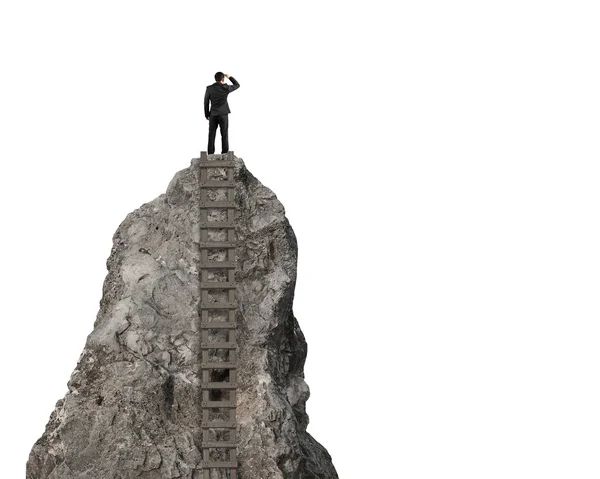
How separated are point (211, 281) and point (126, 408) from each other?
197cm

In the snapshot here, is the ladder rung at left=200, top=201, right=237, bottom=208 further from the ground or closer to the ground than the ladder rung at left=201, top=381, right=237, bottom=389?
further from the ground

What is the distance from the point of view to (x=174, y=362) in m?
19.1

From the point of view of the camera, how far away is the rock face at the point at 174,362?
1867 cm

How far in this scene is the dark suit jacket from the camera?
19906 millimetres

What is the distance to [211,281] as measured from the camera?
19.4 meters

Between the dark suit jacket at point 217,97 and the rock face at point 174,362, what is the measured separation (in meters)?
0.65

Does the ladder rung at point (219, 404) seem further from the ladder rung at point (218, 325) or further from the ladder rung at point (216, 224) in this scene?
the ladder rung at point (216, 224)

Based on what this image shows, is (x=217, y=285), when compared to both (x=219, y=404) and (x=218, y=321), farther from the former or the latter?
(x=219, y=404)

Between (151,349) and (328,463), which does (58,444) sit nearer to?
(151,349)

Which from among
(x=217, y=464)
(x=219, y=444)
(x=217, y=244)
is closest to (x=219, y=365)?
(x=219, y=444)

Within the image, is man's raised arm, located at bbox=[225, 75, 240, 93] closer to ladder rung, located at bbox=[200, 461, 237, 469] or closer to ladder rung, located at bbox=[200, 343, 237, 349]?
ladder rung, located at bbox=[200, 343, 237, 349]

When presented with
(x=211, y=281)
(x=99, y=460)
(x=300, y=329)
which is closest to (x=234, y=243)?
(x=211, y=281)

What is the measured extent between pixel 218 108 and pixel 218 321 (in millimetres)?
2833

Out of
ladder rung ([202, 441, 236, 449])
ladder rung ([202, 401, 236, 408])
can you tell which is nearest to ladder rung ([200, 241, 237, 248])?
ladder rung ([202, 401, 236, 408])
